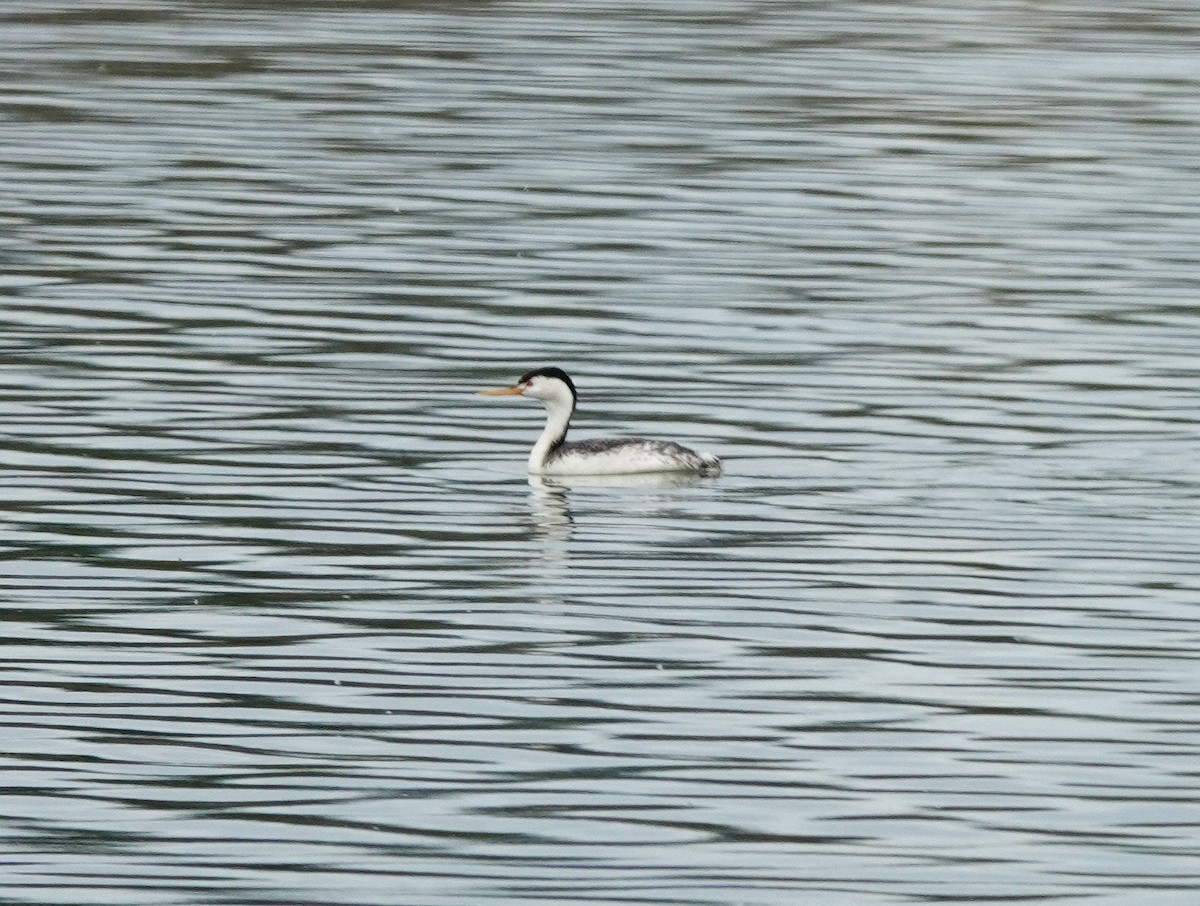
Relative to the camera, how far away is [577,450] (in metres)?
17.8

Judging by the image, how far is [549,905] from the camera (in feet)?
32.2

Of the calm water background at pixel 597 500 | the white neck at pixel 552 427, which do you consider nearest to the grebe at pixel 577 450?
the white neck at pixel 552 427

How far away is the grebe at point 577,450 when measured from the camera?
17141mm

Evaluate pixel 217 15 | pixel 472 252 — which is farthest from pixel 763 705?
pixel 217 15

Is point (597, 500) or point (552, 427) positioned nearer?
point (597, 500)

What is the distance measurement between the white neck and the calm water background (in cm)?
17

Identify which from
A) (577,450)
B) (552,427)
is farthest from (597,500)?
(552,427)

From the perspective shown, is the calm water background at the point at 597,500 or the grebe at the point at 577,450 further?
the grebe at the point at 577,450

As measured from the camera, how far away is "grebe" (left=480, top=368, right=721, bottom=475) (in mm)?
17141

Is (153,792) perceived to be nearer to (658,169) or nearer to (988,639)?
(988,639)

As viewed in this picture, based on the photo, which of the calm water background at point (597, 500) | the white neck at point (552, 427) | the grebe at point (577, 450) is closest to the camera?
the calm water background at point (597, 500)

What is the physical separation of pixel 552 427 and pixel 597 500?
782 mm

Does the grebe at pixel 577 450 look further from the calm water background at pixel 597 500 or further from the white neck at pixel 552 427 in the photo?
the calm water background at pixel 597 500

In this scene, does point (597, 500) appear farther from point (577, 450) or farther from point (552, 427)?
point (552, 427)
